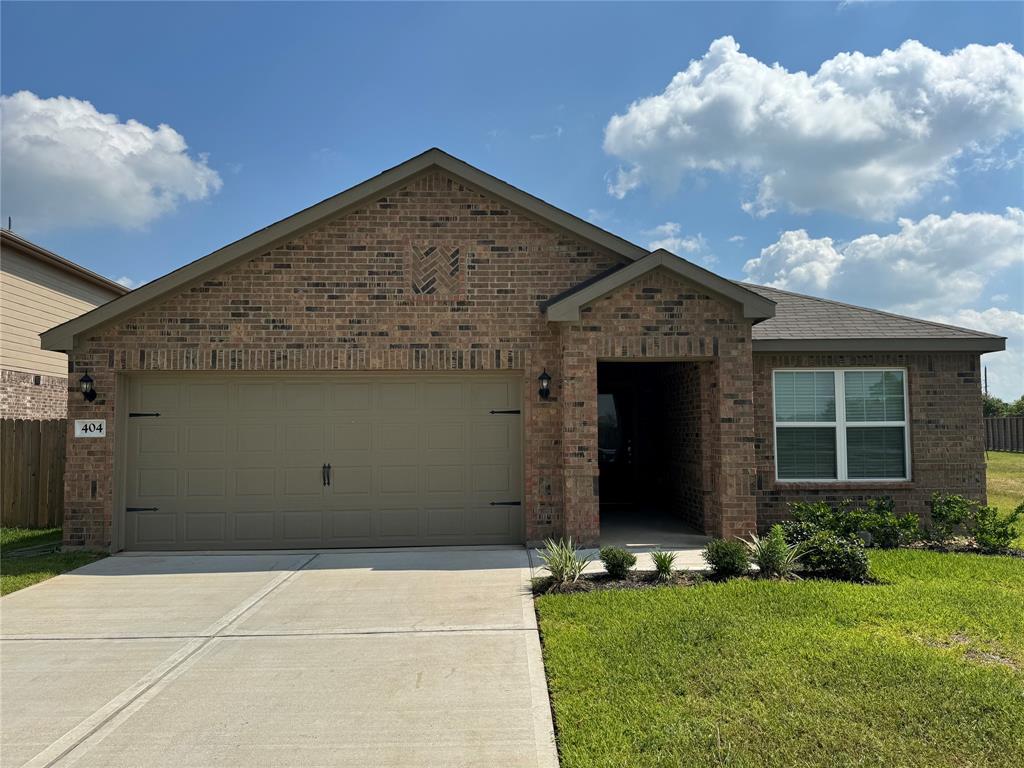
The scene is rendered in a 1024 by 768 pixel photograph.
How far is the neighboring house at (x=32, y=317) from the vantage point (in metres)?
14.2

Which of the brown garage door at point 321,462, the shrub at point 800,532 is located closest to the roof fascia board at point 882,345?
the shrub at point 800,532

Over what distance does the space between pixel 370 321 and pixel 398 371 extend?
0.81m

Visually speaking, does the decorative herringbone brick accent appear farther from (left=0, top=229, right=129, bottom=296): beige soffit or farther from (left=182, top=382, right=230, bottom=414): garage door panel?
(left=0, top=229, right=129, bottom=296): beige soffit

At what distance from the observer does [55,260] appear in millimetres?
15688

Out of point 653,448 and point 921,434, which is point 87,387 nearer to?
point 653,448

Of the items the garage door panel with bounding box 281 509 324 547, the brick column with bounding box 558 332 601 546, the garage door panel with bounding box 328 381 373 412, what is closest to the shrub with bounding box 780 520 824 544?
the brick column with bounding box 558 332 601 546

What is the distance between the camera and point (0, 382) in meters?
13.8

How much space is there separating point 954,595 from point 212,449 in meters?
9.18

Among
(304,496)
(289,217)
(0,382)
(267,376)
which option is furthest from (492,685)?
(0,382)

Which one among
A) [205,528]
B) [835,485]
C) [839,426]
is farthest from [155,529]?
[839,426]

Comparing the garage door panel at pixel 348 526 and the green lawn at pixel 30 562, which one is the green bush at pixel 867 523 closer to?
the garage door panel at pixel 348 526

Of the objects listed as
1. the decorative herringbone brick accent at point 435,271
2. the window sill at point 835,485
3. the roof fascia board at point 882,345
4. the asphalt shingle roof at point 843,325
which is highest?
the decorative herringbone brick accent at point 435,271

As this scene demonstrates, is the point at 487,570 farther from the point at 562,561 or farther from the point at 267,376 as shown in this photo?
the point at 267,376

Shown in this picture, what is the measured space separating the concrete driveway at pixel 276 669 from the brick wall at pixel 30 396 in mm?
8248
